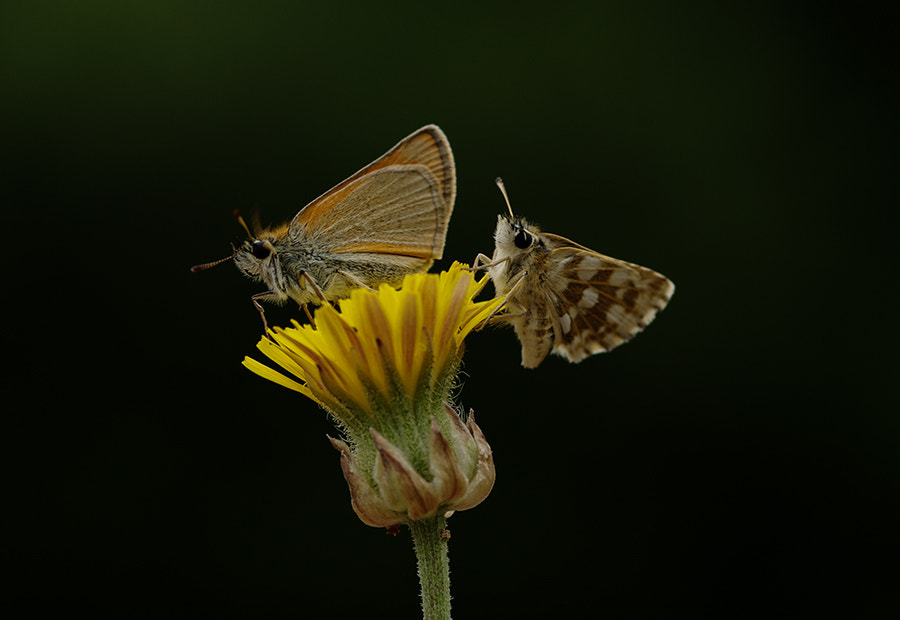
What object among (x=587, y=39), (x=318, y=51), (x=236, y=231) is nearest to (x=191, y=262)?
(x=236, y=231)

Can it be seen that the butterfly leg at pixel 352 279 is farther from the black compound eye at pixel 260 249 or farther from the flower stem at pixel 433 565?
the flower stem at pixel 433 565

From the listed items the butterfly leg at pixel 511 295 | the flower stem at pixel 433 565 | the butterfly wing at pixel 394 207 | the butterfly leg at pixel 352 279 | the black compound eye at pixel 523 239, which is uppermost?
the butterfly wing at pixel 394 207

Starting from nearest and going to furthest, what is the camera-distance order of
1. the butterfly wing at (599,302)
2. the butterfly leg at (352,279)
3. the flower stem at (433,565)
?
the flower stem at (433,565) < the butterfly leg at (352,279) < the butterfly wing at (599,302)

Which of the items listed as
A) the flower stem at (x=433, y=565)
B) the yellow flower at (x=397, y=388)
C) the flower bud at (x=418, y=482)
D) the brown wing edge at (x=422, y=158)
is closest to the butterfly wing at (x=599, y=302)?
the brown wing edge at (x=422, y=158)

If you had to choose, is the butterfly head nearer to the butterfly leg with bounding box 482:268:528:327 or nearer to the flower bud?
the butterfly leg with bounding box 482:268:528:327

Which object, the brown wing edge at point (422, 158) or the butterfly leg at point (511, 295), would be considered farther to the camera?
the brown wing edge at point (422, 158)

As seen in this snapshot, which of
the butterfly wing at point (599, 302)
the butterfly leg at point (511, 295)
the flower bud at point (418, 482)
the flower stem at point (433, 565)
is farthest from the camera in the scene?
the butterfly wing at point (599, 302)

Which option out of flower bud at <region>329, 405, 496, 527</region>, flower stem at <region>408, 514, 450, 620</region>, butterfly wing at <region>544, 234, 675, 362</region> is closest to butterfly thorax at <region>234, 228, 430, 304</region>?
butterfly wing at <region>544, 234, 675, 362</region>
